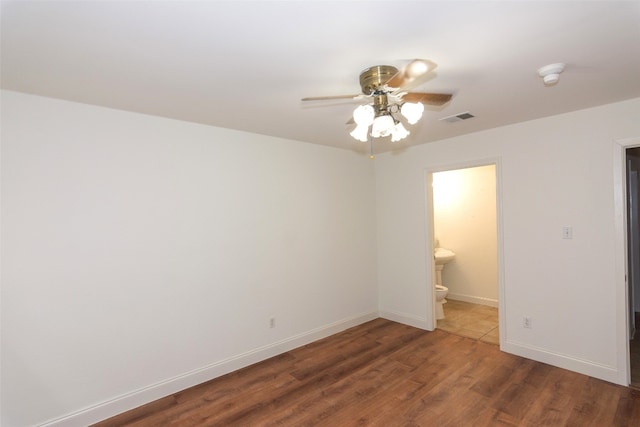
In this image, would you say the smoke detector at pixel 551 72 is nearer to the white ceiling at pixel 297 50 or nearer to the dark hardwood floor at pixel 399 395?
the white ceiling at pixel 297 50

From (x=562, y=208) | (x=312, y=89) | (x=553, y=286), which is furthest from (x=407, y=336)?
(x=312, y=89)

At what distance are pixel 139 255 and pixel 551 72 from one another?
10.6 ft

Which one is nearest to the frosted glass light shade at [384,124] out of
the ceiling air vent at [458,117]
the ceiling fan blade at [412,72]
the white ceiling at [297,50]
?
the ceiling fan blade at [412,72]

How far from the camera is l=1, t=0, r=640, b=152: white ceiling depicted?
135 centimetres

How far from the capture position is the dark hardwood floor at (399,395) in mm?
2320

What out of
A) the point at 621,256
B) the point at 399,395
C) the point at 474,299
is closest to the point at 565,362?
the point at 621,256

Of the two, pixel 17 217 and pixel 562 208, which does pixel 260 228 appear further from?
pixel 562 208

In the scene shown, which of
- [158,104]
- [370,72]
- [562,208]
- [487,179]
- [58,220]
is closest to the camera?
[370,72]

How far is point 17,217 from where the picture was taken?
2117 millimetres

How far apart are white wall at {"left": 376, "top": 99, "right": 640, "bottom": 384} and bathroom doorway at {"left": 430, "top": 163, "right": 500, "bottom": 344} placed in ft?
4.15

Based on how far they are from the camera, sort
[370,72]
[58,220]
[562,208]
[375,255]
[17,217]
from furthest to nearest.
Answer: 1. [375,255]
2. [562,208]
3. [58,220]
4. [17,217]
5. [370,72]

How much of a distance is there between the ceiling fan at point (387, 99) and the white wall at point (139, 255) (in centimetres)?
165

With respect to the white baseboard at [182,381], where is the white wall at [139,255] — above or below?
above

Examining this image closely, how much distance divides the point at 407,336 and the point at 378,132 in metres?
2.97
